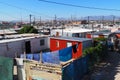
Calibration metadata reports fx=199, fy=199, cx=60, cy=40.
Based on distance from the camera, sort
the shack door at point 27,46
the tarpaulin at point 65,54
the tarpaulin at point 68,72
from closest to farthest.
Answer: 1. the tarpaulin at point 68,72
2. the tarpaulin at point 65,54
3. the shack door at point 27,46

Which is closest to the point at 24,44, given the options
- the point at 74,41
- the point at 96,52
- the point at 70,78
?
the point at 74,41

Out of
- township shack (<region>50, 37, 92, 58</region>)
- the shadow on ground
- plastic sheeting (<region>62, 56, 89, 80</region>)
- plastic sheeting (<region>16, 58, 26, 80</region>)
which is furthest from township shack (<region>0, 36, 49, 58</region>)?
plastic sheeting (<region>62, 56, 89, 80</region>)

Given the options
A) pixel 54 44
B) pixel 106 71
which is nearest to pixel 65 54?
pixel 106 71

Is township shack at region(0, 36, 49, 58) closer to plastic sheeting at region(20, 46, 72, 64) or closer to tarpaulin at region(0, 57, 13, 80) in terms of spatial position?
plastic sheeting at region(20, 46, 72, 64)

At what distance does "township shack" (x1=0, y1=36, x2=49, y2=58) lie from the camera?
2212 cm

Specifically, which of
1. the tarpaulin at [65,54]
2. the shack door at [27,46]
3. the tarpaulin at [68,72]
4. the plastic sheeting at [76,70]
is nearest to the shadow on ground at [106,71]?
the plastic sheeting at [76,70]

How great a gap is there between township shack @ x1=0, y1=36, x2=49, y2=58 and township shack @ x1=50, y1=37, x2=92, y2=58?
5.59 ft

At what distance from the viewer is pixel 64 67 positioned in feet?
38.2

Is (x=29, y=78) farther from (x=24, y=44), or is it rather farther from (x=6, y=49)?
(x=24, y=44)

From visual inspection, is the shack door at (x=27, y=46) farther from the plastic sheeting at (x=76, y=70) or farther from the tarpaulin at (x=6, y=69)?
the tarpaulin at (x=6, y=69)

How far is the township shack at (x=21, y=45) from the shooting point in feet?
72.6

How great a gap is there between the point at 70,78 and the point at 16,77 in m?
3.62

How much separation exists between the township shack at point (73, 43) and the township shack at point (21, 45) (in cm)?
170

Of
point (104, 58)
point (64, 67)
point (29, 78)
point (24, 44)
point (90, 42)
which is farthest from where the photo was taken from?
point (24, 44)
